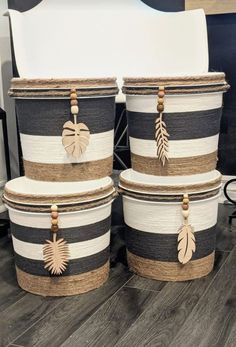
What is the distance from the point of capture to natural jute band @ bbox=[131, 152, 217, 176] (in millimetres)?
1532

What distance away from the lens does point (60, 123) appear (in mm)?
1439

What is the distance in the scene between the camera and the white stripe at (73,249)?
145 cm

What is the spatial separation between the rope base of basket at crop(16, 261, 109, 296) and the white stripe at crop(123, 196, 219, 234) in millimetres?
226

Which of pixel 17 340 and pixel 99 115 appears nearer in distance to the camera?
pixel 17 340

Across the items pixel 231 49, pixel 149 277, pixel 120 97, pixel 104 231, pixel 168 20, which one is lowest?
pixel 149 277

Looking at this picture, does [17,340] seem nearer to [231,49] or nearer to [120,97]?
[120,97]

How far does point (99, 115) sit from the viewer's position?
4.90ft

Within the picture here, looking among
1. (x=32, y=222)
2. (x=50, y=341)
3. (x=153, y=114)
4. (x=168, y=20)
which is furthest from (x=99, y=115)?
(x=168, y=20)

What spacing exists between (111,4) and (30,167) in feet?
4.19

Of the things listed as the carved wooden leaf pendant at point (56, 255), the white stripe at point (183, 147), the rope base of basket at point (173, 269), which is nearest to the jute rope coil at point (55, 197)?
the carved wooden leaf pendant at point (56, 255)

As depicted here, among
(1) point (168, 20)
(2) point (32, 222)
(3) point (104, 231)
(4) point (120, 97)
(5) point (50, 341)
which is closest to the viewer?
(5) point (50, 341)

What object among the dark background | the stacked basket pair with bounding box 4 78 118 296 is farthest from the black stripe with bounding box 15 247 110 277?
the dark background

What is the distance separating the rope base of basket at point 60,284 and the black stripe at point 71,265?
0.01 metres

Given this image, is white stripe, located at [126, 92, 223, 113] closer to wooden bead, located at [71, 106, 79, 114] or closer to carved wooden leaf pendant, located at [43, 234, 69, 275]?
wooden bead, located at [71, 106, 79, 114]
